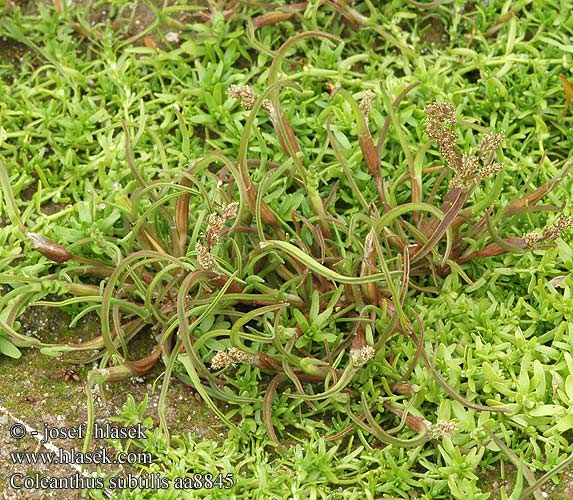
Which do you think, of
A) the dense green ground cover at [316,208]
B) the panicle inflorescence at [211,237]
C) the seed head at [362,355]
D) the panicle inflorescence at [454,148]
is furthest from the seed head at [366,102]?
the seed head at [362,355]

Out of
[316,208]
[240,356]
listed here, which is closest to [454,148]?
[316,208]

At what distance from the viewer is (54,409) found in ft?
7.79

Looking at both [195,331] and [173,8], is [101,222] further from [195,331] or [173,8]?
[173,8]

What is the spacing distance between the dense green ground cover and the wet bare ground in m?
0.08

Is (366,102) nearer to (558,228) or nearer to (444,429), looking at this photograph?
(558,228)

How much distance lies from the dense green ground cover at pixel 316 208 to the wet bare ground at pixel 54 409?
0.26ft

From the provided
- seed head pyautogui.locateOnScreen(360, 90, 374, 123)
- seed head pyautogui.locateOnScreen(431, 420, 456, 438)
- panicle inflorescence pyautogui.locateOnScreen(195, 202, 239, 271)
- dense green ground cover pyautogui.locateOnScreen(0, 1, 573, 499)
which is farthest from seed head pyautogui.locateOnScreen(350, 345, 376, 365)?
seed head pyautogui.locateOnScreen(360, 90, 374, 123)

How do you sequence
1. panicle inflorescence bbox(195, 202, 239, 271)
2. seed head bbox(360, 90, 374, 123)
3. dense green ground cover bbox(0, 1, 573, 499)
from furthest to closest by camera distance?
seed head bbox(360, 90, 374, 123), dense green ground cover bbox(0, 1, 573, 499), panicle inflorescence bbox(195, 202, 239, 271)

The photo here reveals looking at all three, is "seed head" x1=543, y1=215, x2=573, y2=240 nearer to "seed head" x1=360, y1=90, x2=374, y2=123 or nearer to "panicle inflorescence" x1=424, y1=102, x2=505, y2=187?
"panicle inflorescence" x1=424, y1=102, x2=505, y2=187

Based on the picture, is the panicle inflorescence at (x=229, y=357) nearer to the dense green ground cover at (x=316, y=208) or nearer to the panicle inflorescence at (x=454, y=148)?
the dense green ground cover at (x=316, y=208)

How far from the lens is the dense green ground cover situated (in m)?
2.25

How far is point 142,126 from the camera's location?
8.84 feet

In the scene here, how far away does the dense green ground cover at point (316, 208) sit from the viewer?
7.38 feet

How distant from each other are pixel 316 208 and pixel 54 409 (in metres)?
0.94
